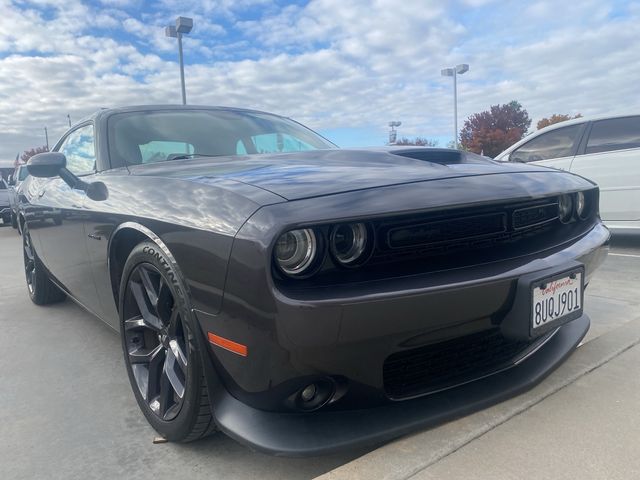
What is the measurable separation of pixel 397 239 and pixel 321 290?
32 centimetres

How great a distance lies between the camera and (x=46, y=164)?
277 centimetres

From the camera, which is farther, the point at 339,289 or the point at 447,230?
the point at 447,230

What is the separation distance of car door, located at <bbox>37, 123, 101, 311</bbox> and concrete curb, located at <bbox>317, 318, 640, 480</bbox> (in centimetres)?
176

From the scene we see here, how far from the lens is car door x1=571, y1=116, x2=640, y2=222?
575cm

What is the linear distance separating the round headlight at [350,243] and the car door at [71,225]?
1.60 meters

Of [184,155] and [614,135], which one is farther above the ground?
[614,135]

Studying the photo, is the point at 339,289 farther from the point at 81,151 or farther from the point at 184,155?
the point at 81,151

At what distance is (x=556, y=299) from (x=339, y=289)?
844 mm

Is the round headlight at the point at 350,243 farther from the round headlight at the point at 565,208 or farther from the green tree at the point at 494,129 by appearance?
the green tree at the point at 494,129

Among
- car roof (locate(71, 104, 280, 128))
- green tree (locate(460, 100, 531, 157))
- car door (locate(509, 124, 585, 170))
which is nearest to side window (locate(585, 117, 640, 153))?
car door (locate(509, 124, 585, 170))

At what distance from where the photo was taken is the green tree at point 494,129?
3644cm

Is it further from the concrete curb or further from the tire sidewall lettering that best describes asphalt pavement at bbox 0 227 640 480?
the tire sidewall lettering

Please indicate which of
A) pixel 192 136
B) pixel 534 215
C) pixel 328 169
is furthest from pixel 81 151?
pixel 534 215

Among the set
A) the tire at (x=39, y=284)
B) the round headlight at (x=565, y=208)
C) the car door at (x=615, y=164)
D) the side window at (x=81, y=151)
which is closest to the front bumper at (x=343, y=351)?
the round headlight at (x=565, y=208)
